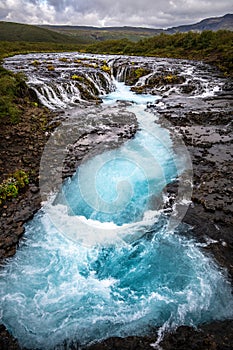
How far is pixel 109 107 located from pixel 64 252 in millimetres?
16056

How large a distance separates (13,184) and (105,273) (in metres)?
5.69

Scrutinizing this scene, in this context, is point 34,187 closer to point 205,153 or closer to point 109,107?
point 205,153

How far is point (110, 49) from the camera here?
62625 mm

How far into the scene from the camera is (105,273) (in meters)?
7.45

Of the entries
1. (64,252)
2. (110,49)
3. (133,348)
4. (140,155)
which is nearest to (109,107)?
(140,155)

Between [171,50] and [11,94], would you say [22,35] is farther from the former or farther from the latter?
[11,94]

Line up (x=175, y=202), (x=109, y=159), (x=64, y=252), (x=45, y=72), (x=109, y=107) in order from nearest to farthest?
(x=64, y=252) → (x=175, y=202) → (x=109, y=159) → (x=109, y=107) → (x=45, y=72)

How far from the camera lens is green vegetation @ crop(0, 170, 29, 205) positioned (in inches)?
394

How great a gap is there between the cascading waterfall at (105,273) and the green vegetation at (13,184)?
1552 mm

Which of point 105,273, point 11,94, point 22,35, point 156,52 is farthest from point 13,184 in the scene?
point 22,35

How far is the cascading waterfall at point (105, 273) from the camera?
618 cm

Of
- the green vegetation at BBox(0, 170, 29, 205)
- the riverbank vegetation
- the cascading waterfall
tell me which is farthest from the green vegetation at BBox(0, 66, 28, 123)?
the cascading waterfall

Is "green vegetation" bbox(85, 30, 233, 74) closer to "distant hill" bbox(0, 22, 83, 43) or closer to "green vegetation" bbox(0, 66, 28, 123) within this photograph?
"green vegetation" bbox(0, 66, 28, 123)

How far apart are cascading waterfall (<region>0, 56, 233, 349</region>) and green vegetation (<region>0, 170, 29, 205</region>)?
1.55 meters
